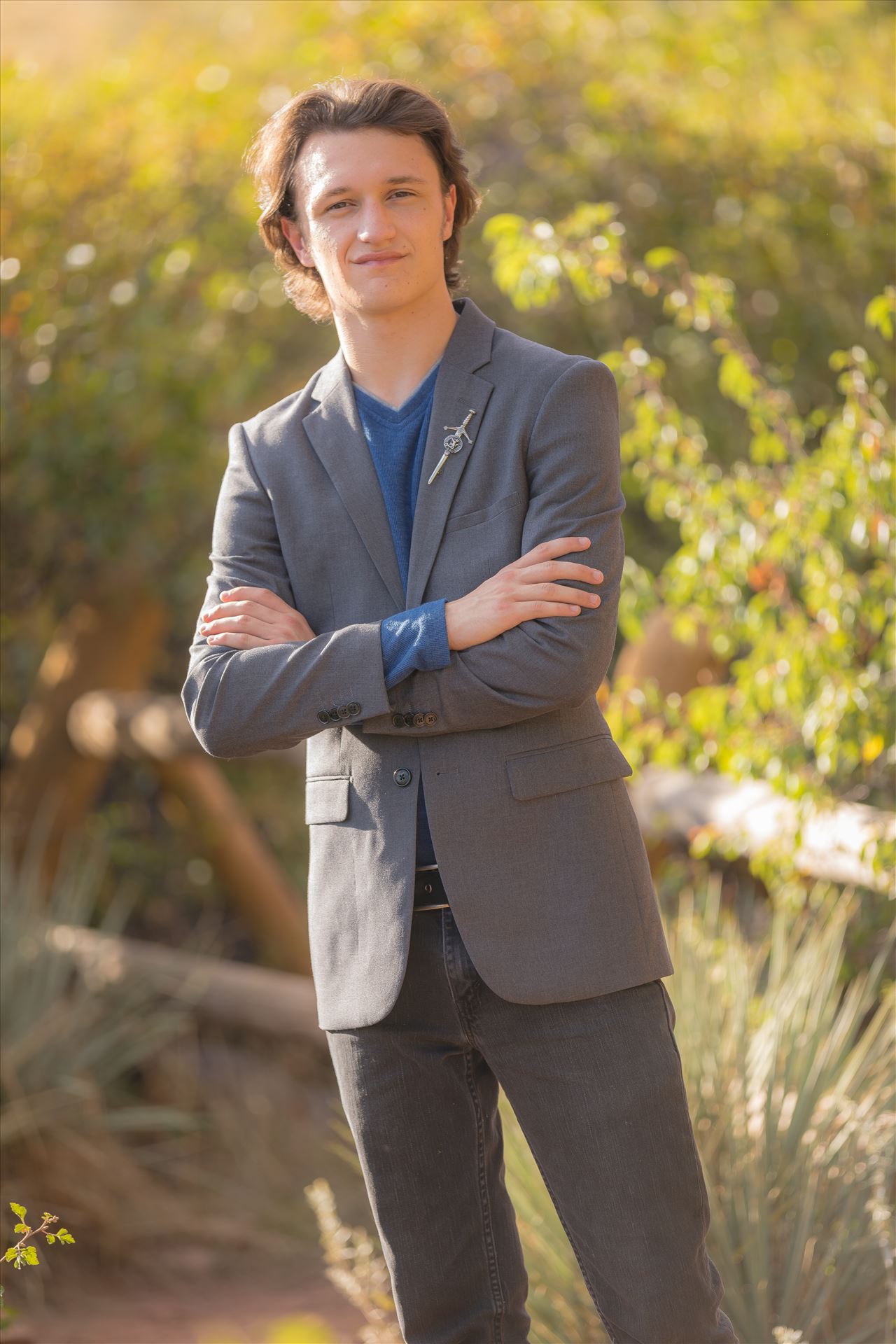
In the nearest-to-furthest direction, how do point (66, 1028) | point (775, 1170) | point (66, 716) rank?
point (775, 1170), point (66, 1028), point (66, 716)

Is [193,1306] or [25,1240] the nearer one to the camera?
[25,1240]

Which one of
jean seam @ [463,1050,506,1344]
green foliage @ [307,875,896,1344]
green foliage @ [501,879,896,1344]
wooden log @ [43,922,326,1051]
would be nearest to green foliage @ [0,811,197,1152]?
wooden log @ [43,922,326,1051]

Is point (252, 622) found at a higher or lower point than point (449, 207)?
lower

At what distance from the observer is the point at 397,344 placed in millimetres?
1950

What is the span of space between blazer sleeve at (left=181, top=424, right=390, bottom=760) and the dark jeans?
0.30 m

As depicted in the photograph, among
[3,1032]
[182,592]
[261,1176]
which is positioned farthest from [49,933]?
[182,592]

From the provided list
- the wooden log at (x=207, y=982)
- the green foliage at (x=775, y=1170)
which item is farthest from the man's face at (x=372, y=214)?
the wooden log at (x=207, y=982)

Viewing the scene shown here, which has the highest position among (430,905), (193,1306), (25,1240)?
(430,905)

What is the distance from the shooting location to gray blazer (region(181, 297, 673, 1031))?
1.76 m

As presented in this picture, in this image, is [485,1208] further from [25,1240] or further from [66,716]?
[66,716]

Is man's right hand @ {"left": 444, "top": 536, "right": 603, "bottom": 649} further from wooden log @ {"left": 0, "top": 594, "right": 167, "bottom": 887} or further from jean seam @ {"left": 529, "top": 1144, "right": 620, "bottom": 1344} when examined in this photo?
wooden log @ {"left": 0, "top": 594, "right": 167, "bottom": 887}

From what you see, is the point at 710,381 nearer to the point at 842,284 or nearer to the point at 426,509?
the point at 842,284

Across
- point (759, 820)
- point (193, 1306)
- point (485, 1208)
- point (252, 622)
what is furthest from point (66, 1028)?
point (252, 622)

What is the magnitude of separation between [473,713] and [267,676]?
280mm
